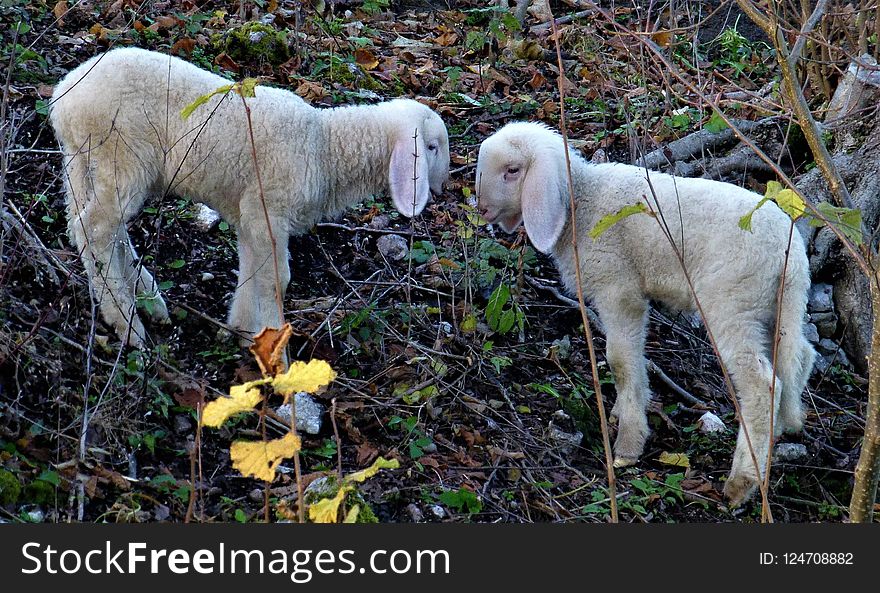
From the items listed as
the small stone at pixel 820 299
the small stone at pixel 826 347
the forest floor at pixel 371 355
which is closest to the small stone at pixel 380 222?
the forest floor at pixel 371 355

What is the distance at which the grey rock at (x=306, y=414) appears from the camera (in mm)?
4559

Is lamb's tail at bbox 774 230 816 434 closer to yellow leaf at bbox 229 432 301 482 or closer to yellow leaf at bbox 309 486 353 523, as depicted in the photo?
yellow leaf at bbox 309 486 353 523

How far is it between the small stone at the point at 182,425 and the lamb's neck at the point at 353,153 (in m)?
1.50

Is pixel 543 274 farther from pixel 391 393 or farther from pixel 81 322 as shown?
pixel 81 322

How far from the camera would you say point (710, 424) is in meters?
5.29

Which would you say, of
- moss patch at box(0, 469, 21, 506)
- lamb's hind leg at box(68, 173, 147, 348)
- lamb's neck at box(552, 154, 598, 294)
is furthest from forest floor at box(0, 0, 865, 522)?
lamb's neck at box(552, 154, 598, 294)

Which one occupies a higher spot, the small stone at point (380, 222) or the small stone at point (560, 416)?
the small stone at point (380, 222)

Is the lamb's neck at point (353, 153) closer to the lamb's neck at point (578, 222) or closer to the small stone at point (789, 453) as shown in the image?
the lamb's neck at point (578, 222)

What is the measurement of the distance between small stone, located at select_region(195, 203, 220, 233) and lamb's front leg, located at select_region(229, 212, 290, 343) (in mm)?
864

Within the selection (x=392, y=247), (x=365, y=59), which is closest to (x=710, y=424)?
(x=392, y=247)

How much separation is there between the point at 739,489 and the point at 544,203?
5.51 ft

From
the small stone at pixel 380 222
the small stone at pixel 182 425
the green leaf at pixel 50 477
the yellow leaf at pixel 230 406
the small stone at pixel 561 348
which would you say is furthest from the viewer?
the small stone at pixel 380 222

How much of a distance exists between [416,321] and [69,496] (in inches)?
91.6

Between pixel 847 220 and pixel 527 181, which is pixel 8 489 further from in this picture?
pixel 847 220
